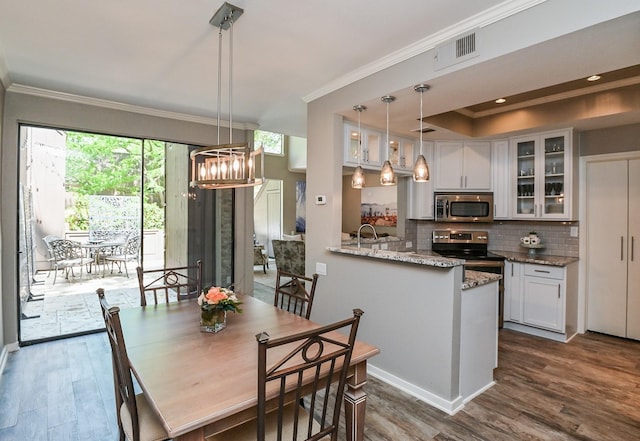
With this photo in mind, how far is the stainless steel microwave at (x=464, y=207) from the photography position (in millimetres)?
4543

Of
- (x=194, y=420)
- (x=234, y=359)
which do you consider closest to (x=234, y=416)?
(x=194, y=420)

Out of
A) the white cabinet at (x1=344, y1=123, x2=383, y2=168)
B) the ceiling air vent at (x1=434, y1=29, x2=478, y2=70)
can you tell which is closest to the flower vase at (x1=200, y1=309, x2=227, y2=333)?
the white cabinet at (x1=344, y1=123, x2=383, y2=168)

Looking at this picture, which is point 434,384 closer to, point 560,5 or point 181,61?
point 560,5

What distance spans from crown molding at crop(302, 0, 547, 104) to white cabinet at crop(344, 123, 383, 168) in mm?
483

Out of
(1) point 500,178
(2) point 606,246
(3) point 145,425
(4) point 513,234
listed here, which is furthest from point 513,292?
(3) point 145,425

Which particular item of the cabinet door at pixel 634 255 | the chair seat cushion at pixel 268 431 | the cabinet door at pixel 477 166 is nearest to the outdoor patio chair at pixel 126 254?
the chair seat cushion at pixel 268 431

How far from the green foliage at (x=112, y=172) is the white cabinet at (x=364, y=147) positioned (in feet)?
8.83

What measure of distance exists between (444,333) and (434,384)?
0.41 meters

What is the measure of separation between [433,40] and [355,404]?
2446 mm

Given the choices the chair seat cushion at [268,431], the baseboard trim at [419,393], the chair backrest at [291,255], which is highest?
the chair backrest at [291,255]

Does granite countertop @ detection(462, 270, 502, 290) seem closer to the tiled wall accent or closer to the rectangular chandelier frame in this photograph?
the rectangular chandelier frame

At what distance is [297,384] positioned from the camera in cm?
134

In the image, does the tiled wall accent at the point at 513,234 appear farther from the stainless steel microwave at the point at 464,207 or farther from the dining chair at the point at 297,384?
the dining chair at the point at 297,384

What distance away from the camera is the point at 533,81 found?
257 cm
